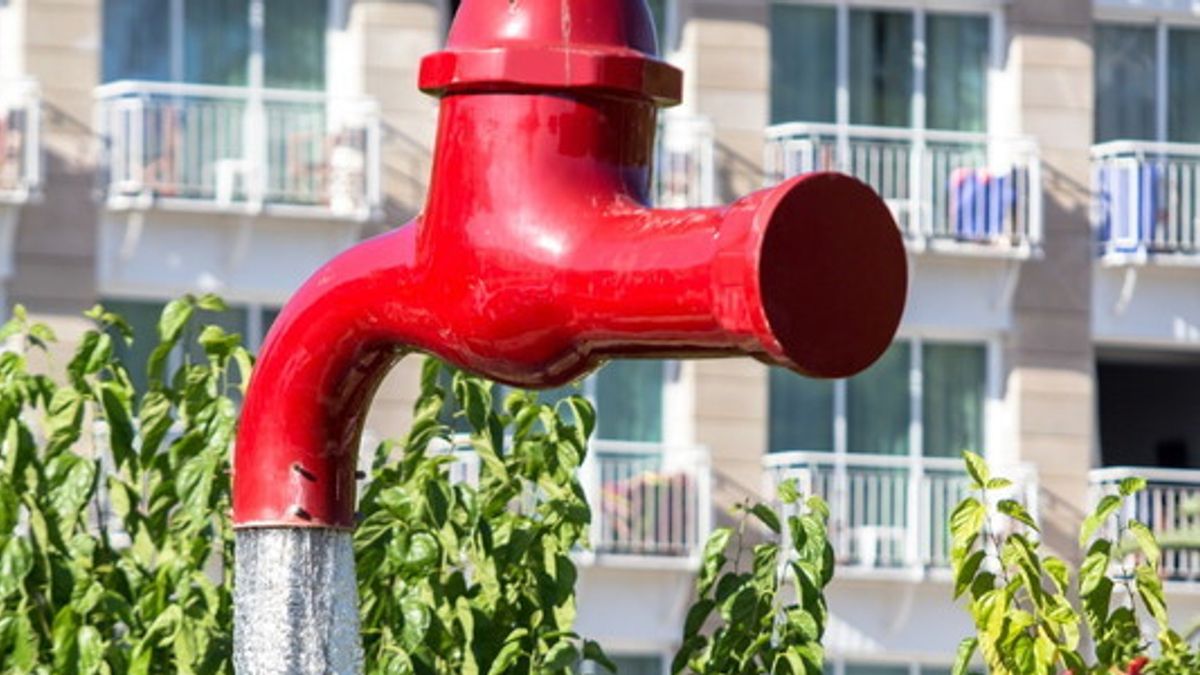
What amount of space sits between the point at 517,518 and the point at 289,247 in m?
19.3

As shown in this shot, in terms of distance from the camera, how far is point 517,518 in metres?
11.0

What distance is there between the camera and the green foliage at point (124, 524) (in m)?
10.2

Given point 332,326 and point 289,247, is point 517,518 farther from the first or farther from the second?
point 289,247

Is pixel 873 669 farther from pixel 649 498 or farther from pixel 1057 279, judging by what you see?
pixel 1057 279

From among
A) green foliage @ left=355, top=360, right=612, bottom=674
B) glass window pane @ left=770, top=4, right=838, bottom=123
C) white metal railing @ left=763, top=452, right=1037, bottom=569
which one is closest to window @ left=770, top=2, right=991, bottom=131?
glass window pane @ left=770, top=4, right=838, bottom=123

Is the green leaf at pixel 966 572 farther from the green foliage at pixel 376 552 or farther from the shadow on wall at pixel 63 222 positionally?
the shadow on wall at pixel 63 222

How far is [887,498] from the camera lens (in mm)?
32312

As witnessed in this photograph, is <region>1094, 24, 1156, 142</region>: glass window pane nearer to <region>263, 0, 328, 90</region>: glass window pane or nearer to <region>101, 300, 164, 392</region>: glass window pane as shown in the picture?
<region>263, 0, 328, 90</region>: glass window pane

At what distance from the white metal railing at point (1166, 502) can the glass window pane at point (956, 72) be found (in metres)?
2.99

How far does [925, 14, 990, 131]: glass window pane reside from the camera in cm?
3259

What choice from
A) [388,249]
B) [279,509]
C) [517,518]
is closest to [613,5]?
[388,249]

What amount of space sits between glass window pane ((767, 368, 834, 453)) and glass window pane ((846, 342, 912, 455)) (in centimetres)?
→ 17

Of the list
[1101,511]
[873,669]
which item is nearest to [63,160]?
[873,669]

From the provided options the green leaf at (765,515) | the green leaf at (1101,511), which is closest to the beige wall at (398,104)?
the green leaf at (765,515)
